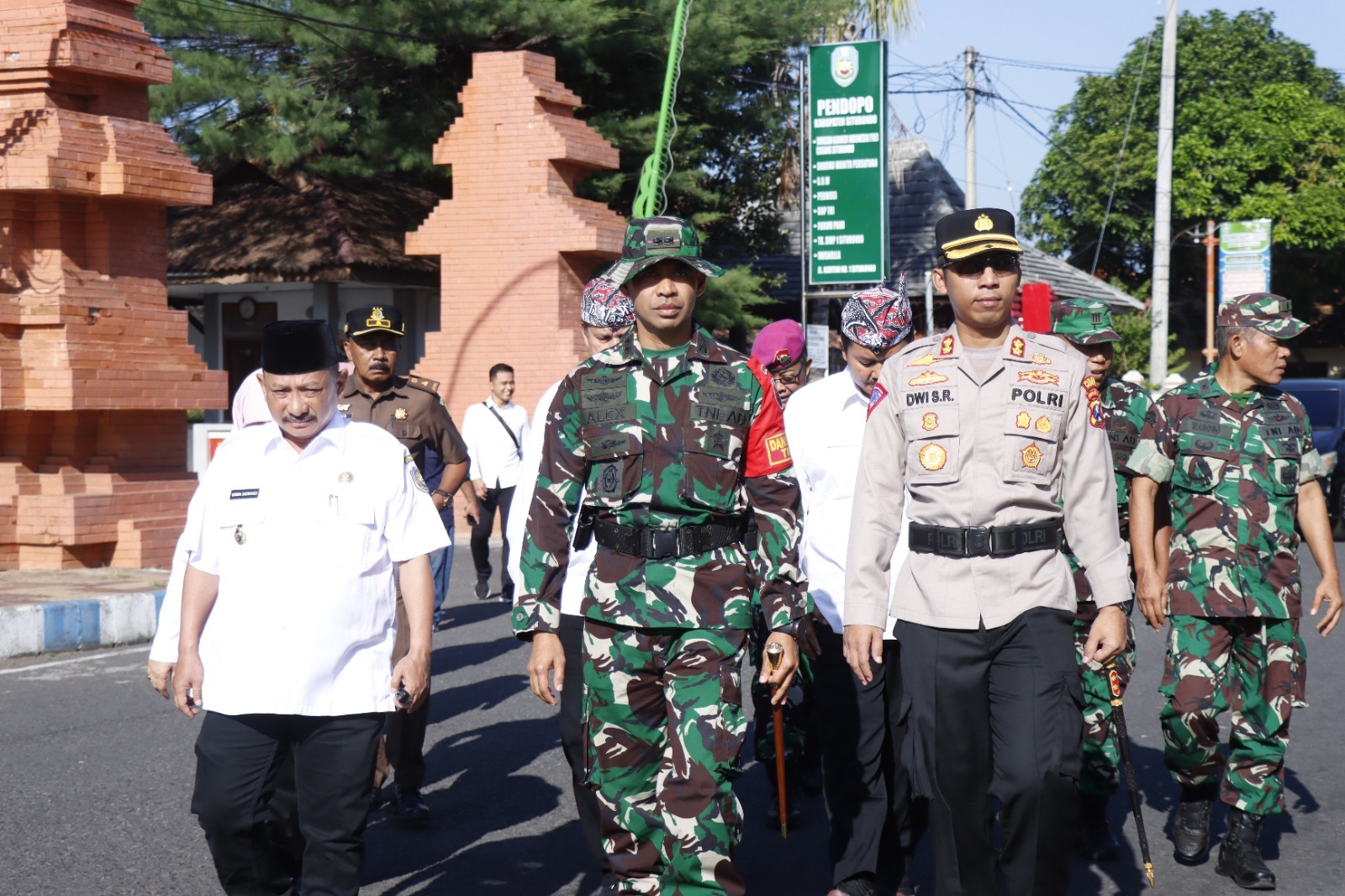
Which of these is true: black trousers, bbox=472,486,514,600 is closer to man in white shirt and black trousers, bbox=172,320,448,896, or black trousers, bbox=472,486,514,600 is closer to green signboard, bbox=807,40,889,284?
man in white shirt and black trousers, bbox=172,320,448,896

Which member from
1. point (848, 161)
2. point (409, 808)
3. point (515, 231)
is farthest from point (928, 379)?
point (848, 161)

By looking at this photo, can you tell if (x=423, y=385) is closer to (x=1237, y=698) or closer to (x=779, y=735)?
(x=779, y=735)

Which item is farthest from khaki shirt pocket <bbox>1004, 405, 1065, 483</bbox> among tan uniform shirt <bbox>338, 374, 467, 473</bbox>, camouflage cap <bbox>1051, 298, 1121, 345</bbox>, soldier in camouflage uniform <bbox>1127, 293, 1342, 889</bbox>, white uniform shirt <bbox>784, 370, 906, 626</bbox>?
tan uniform shirt <bbox>338, 374, 467, 473</bbox>

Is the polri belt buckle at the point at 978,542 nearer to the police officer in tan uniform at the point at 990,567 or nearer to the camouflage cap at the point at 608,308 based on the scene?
the police officer in tan uniform at the point at 990,567

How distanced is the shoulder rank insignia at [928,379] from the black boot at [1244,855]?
7.54 feet

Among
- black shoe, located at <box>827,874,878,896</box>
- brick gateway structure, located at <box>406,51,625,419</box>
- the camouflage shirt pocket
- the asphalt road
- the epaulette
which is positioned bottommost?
the asphalt road

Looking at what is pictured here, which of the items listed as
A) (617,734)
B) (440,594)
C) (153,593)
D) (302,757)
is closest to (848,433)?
(617,734)

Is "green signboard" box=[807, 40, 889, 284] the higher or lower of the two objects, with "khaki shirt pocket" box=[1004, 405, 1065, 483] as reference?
higher

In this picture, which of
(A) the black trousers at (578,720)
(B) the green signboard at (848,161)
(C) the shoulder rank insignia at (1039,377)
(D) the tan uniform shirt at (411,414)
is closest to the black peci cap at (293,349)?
(A) the black trousers at (578,720)

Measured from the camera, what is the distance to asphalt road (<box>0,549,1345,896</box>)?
5148mm

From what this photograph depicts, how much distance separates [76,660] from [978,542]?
737 centimetres

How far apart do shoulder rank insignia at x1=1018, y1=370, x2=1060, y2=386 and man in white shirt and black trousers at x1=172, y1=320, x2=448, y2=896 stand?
1.77 metres

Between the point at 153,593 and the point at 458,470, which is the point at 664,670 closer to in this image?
the point at 458,470

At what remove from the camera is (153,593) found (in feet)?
34.4
